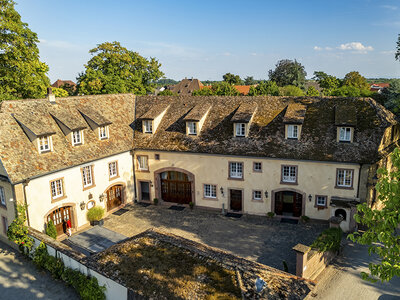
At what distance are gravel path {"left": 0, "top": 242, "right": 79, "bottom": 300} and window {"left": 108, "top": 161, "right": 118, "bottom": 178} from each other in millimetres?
10748

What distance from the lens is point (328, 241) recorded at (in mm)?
23000

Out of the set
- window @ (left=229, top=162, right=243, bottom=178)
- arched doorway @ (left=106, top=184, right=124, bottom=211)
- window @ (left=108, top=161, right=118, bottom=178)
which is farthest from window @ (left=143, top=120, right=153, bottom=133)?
window @ (left=229, top=162, right=243, bottom=178)

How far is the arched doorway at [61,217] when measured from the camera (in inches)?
1081

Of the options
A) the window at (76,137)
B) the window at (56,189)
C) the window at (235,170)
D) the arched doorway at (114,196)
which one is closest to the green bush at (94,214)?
the arched doorway at (114,196)

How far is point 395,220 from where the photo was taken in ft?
38.4

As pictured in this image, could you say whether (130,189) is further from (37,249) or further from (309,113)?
(309,113)

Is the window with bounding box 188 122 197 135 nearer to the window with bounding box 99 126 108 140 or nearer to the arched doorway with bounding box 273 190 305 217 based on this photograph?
A: the window with bounding box 99 126 108 140

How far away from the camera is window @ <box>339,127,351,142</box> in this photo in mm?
28609

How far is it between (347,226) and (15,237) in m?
26.4

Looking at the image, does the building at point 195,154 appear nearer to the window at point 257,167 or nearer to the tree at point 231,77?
the window at point 257,167

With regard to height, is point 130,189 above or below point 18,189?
below

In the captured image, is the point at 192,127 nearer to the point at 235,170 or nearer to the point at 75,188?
the point at 235,170

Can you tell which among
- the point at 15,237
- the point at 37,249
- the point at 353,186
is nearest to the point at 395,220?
the point at 353,186

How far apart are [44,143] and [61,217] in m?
6.51
